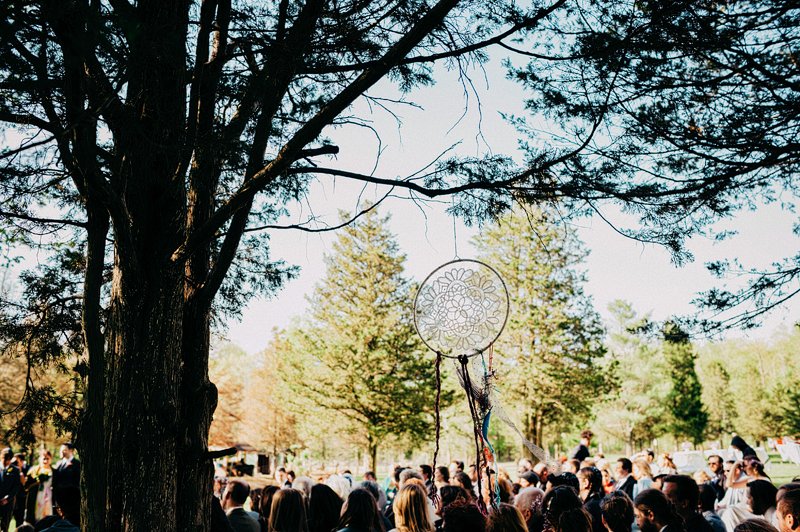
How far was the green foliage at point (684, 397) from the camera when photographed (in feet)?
129

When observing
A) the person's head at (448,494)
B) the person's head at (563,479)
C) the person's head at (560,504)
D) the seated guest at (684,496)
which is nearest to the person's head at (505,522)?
the person's head at (560,504)

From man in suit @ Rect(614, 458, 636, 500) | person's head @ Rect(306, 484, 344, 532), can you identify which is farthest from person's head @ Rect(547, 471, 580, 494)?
person's head @ Rect(306, 484, 344, 532)

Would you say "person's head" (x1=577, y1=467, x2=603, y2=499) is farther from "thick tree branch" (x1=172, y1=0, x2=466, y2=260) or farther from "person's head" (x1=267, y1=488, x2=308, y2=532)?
"thick tree branch" (x1=172, y1=0, x2=466, y2=260)

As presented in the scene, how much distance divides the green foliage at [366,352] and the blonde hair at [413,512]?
17977 millimetres

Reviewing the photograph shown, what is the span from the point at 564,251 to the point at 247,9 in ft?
72.8

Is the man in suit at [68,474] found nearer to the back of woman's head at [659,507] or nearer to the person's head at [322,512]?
the person's head at [322,512]

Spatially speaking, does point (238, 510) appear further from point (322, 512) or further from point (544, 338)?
point (544, 338)

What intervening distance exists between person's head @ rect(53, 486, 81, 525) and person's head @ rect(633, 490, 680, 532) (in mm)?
3916

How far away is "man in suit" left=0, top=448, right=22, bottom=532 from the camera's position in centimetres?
948

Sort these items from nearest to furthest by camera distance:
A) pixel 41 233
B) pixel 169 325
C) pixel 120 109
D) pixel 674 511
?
pixel 120 109
pixel 169 325
pixel 674 511
pixel 41 233

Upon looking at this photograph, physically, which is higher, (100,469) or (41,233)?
(41,233)

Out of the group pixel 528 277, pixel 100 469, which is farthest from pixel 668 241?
pixel 528 277

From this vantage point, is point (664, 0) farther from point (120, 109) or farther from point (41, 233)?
point (41, 233)

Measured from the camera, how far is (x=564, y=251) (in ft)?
81.5
